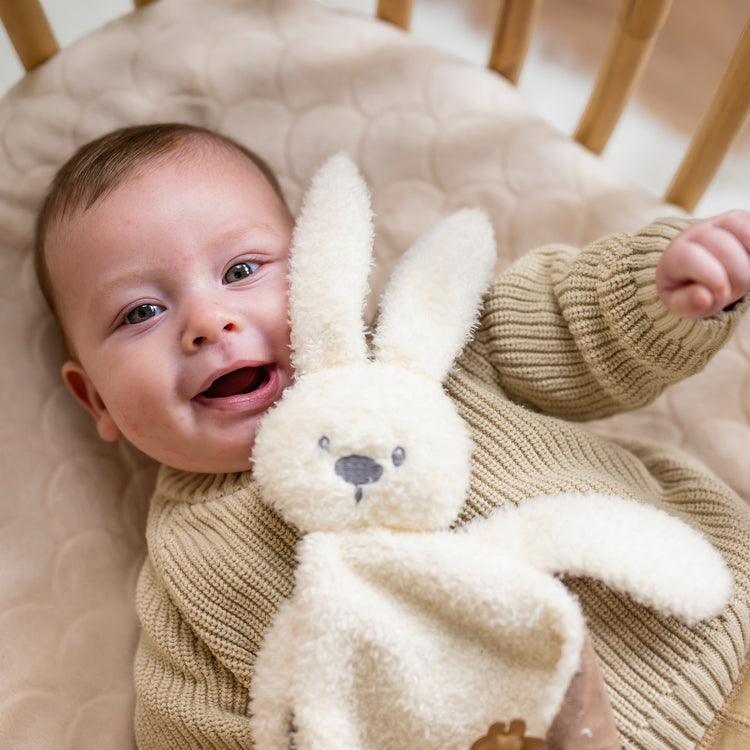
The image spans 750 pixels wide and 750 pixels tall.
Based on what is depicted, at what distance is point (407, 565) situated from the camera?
68 cm

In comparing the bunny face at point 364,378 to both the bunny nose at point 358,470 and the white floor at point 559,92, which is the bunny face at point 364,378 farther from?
the white floor at point 559,92

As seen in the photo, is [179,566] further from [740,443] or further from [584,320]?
[740,443]

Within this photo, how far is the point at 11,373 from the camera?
36.9 inches

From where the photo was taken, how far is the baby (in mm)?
713

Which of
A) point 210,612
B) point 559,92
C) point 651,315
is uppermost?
point 651,315

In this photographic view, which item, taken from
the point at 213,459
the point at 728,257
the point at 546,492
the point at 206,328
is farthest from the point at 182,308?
the point at 728,257

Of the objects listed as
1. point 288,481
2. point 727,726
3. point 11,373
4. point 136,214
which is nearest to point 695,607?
point 727,726

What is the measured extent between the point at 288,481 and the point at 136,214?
32 cm

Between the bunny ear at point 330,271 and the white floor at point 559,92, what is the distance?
0.78 m

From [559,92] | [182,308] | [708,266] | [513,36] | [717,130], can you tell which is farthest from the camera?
[559,92]

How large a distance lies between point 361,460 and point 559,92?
1103 millimetres

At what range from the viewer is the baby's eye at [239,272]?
0.79 meters

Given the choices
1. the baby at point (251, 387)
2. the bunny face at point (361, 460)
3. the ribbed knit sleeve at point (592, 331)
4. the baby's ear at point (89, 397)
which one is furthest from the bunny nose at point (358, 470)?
the baby's ear at point (89, 397)

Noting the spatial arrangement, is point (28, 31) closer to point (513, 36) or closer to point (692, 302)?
point (513, 36)
